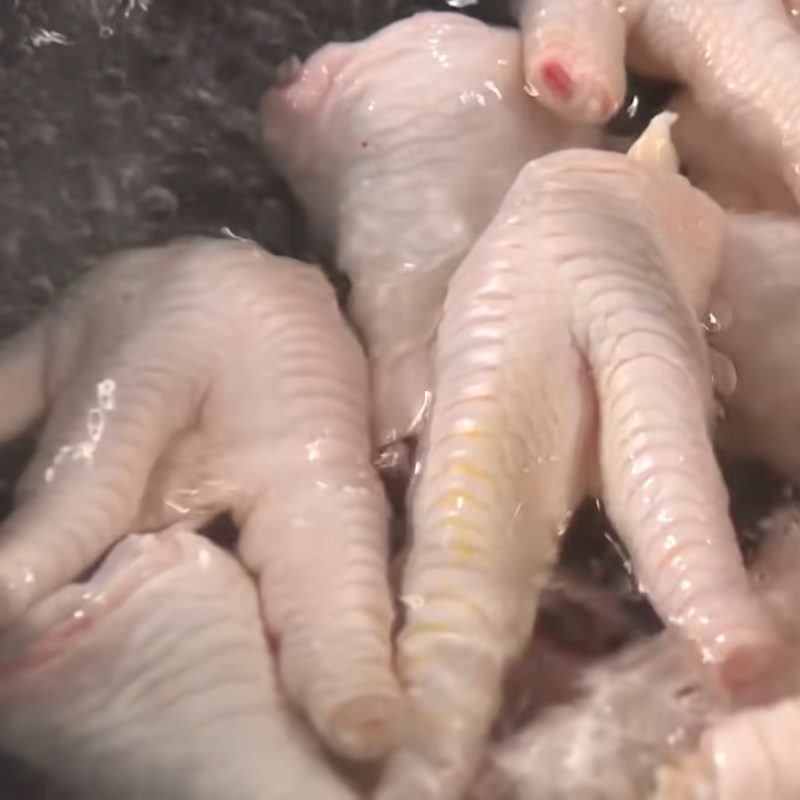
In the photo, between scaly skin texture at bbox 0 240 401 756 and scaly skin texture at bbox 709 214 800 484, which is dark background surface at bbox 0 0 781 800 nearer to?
scaly skin texture at bbox 0 240 401 756

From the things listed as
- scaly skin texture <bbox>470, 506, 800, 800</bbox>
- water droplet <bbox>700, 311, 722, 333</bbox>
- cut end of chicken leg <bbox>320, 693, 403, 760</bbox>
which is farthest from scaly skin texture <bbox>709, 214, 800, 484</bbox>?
cut end of chicken leg <bbox>320, 693, 403, 760</bbox>

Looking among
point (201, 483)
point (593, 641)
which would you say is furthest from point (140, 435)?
point (593, 641)

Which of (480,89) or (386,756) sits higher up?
(480,89)

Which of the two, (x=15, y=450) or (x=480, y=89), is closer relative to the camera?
(x=15, y=450)

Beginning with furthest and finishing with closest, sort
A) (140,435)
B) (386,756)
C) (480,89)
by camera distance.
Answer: (480,89) < (140,435) < (386,756)

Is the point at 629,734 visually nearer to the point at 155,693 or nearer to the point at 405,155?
the point at 155,693

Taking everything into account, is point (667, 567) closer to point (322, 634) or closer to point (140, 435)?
point (322, 634)

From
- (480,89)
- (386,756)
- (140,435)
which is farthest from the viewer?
(480,89)
